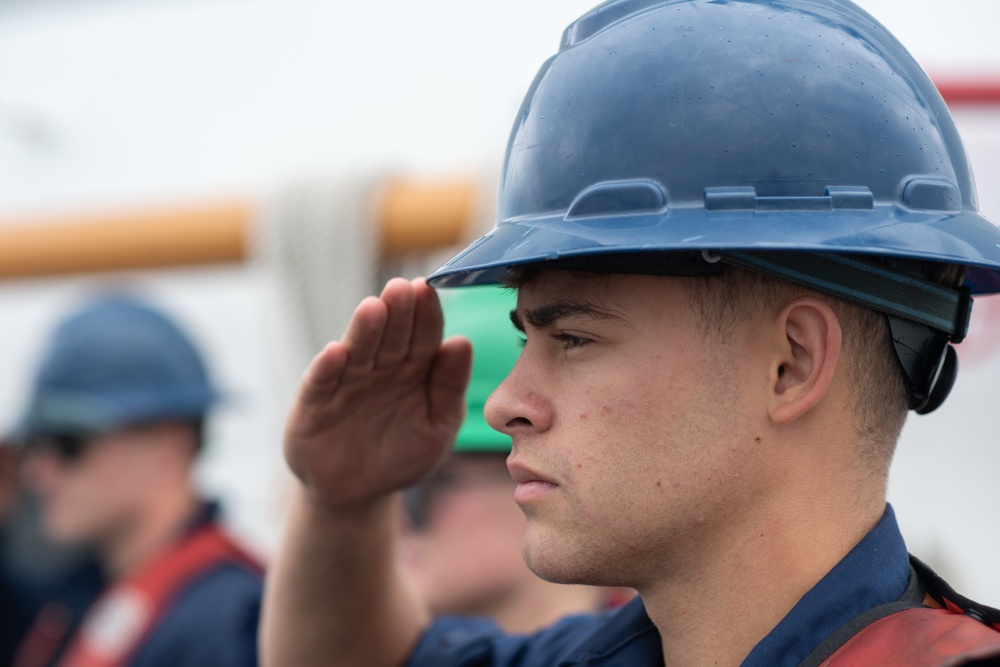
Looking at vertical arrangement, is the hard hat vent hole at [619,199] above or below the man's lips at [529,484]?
above

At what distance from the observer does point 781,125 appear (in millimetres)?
1452

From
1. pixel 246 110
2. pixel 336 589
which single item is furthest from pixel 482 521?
pixel 246 110

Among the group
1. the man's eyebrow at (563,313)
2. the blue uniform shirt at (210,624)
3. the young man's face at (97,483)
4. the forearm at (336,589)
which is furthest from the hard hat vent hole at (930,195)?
the young man's face at (97,483)

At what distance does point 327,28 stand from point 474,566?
8.60 feet

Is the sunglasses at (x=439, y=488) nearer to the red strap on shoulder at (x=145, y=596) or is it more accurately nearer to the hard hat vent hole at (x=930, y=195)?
the red strap on shoulder at (x=145, y=596)

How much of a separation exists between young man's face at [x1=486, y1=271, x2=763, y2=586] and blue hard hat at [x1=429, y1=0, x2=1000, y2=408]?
0.06 m

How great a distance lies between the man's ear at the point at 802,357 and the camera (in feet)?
4.85

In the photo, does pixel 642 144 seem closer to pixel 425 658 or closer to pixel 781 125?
pixel 781 125

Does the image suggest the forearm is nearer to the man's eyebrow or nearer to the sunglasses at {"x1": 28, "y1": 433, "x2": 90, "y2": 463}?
the man's eyebrow

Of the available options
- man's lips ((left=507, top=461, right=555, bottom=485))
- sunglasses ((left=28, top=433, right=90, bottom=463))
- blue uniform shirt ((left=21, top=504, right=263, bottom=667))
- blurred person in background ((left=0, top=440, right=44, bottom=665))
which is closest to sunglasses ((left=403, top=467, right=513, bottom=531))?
blue uniform shirt ((left=21, top=504, right=263, bottom=667))

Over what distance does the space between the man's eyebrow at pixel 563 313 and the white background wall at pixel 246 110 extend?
1.69 metres

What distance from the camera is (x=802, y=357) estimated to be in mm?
1503

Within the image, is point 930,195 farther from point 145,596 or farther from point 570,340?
point 145,596

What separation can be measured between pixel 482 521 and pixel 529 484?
128cm
